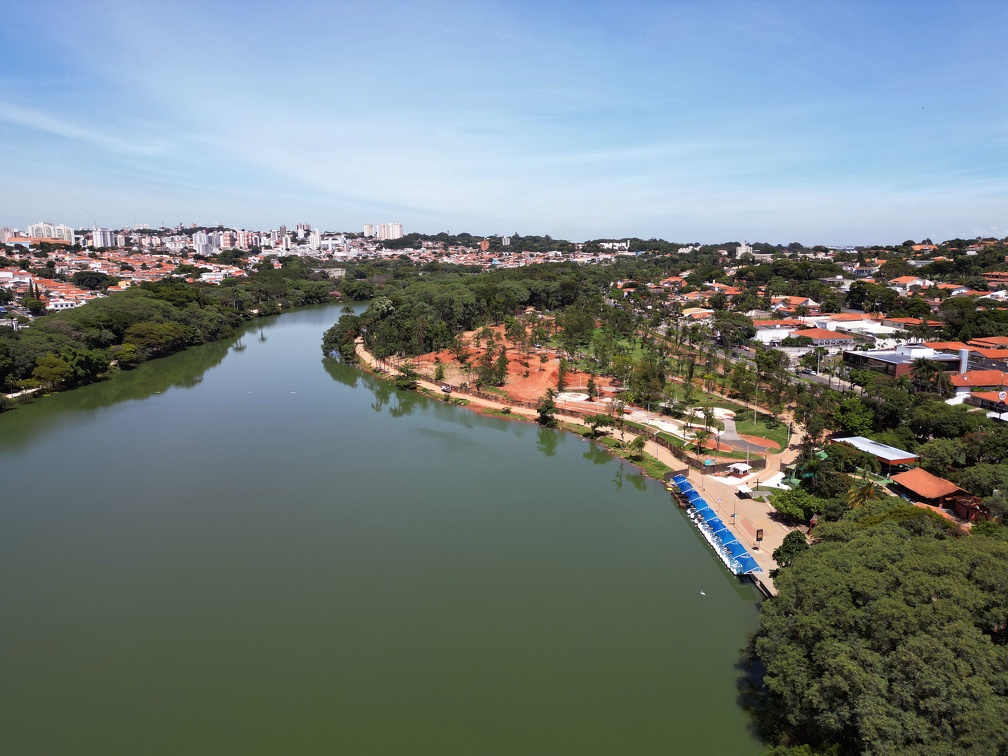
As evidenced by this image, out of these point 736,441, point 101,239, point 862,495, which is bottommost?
point 736,441

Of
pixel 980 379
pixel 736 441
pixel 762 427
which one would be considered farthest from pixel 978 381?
pixel 736 441

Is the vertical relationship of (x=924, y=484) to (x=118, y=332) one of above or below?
below

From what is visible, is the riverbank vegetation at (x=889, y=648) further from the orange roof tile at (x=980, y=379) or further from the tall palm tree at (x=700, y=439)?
the orange roof tile at (x=980, y=379)

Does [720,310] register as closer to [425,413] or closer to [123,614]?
[425,413]

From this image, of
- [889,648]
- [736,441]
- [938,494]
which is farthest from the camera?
[736,441]

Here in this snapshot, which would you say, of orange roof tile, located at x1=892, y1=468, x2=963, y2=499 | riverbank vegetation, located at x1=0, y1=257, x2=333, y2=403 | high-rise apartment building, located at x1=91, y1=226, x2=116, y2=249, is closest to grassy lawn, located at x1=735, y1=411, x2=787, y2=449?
orange roof tile, located at x1=892, y1=468, x2=963, y2=499

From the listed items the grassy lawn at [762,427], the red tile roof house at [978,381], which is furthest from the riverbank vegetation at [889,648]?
the red tile roof house at [978,381]

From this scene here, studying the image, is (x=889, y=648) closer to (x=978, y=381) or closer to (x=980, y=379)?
(x=978, y=381)

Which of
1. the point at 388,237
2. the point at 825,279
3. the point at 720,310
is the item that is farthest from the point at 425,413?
the point at 388,237

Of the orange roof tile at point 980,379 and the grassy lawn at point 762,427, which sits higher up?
the orange roof tile at point 980,379
